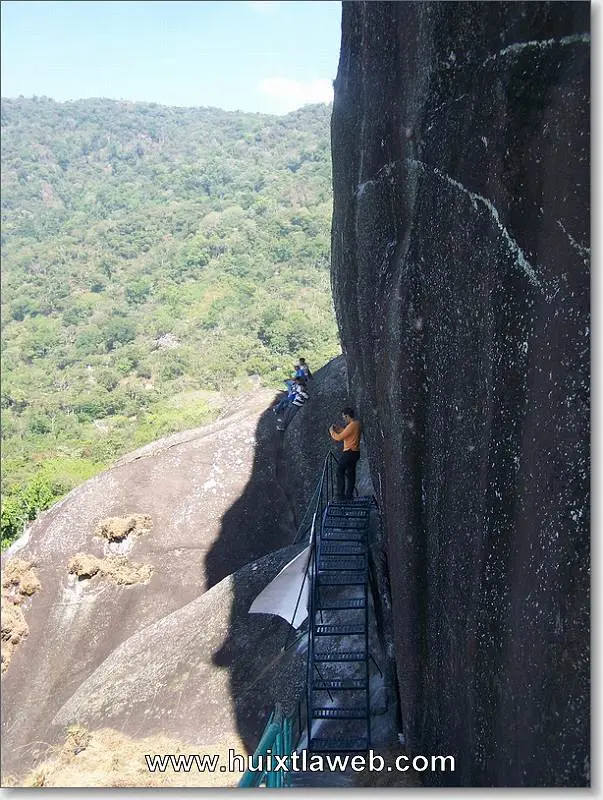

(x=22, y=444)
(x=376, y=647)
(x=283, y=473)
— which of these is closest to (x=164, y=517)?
(x=283, y=473)

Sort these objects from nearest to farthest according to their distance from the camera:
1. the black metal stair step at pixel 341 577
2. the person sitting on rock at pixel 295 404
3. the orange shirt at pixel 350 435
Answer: the black metal stair step at pixel 341 577, the orange shirt at pixel 350 435, the person sitting on rock at pixel 295 404

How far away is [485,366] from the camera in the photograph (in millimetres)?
5309

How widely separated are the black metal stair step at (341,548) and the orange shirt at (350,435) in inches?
60.3

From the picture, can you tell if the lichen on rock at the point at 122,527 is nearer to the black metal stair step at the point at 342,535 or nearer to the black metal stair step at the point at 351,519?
the black metal stair step at the point at 351,519

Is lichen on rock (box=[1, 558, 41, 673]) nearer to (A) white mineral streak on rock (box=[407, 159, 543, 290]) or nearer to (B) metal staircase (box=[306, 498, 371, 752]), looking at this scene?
(B) metal staircase (box=[306, 498, 371, 752])

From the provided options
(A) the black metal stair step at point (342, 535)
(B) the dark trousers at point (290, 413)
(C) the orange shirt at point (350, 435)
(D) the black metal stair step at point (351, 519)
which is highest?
(C) the orange shirt at point (350, 435)

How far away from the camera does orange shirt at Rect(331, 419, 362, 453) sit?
10.1 meters

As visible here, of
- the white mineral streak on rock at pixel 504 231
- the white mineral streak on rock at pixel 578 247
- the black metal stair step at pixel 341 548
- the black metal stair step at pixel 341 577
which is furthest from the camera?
the black metal stair step at pixel 341 548

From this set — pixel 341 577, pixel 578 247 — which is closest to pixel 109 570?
pixel 341 577

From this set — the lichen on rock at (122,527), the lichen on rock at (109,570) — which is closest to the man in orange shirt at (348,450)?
the lichen on rock at (109,570)

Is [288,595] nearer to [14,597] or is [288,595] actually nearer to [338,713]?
[338,713]

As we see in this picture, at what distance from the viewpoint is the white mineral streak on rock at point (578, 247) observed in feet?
14.1

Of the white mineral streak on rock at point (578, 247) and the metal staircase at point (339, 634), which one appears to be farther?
the metal staircase at point (339, 634)

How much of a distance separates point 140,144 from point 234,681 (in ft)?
446
